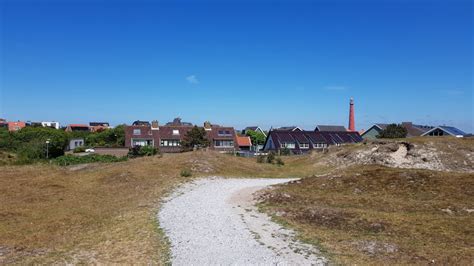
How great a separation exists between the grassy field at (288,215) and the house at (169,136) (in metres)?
49.4

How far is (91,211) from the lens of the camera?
18078 millimetres

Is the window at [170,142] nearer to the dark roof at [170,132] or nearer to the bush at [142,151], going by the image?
the dark roof at [170,132]

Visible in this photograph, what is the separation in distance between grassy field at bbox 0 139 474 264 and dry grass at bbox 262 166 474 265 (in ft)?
0.11

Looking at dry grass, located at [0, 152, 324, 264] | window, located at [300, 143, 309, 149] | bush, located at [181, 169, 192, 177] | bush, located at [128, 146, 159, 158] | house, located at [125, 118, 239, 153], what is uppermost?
house, located at [125, 118, 239, 153]

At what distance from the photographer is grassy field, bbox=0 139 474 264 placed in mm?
11336

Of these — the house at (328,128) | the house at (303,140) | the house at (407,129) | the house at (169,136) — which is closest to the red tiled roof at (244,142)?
the house at (169,136)

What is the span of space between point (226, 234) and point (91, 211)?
8.14 metres

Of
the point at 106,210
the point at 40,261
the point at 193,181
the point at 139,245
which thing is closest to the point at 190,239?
the point at 139,245

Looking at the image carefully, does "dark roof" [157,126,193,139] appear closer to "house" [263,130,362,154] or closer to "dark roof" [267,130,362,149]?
"house" [263,130,362,154]

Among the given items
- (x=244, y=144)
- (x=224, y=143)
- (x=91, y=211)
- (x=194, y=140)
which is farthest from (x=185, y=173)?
(x=244, y=144)

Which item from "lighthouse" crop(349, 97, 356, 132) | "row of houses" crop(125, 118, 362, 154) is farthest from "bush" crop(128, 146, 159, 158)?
"lighthouse" crop(349, 97, 356, 132)

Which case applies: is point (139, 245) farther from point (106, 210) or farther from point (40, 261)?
point (106, 210)

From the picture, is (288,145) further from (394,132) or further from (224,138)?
(394,132)

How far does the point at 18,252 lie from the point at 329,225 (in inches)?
405
